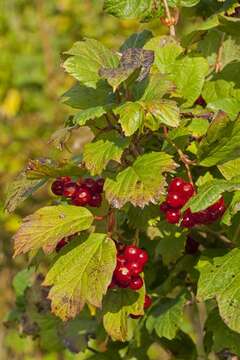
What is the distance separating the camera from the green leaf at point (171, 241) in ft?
5.17

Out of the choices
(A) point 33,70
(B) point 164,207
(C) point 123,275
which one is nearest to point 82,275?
(C) point 123,275

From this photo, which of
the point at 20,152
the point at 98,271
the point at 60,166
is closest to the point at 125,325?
the point at 98,271

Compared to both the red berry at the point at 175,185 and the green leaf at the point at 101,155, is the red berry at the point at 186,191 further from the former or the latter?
Answer: the green leaf at the point at 101,155

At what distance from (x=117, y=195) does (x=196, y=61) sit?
0.35 m

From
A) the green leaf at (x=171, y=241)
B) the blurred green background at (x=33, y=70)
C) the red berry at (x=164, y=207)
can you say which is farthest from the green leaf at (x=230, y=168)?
the blurred green background at (x=33, y=70)

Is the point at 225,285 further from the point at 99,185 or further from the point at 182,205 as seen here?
the point at 99,185

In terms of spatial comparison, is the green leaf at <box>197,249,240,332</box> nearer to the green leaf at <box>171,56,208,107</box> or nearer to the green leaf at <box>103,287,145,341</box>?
the green leaf at <box>103,287,145,341</box>

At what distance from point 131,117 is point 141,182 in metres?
0.11

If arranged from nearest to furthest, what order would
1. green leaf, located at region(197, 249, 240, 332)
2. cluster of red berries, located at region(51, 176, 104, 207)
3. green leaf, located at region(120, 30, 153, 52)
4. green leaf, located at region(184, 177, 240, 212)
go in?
green leaf, located at region(184, 177, 240, 212), green leaf, located at region(197, 249, 240, 332), cluster of red berries, located at region(51, 176, 104, 207), green leaf, located at region(120, 30, 153, 52)

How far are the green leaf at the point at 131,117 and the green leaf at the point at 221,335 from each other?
50 centimetres

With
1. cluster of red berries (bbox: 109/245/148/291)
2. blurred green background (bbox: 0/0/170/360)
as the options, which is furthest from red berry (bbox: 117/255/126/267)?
blurred green background (bbox: 0/0/170/360)

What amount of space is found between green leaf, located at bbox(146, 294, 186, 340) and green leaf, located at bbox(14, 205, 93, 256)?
1.03 feet

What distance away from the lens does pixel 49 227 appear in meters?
1.40

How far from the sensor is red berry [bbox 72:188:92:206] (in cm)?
145
